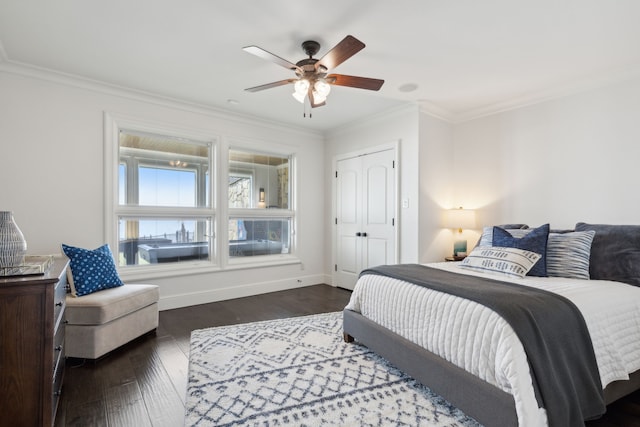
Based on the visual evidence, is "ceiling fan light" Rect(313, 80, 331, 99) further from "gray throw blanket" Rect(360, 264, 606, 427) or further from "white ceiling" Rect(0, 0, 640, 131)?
"gray throw blanket" Rect(360, 264, 606, 427)

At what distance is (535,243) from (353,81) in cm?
202

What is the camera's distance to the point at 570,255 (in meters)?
2.52

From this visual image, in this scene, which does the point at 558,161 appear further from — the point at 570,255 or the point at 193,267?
the point at 193,267

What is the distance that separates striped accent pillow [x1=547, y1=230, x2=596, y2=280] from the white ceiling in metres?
1.58

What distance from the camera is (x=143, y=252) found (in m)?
3.77

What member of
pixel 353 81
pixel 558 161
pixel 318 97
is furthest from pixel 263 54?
pixel 558 161

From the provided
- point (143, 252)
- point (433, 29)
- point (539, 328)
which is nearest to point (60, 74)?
point (143, 252)

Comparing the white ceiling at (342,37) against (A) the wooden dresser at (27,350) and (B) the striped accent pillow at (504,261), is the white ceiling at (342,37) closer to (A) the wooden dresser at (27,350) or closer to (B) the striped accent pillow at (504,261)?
(B) the striped accent pillow at (504,261)

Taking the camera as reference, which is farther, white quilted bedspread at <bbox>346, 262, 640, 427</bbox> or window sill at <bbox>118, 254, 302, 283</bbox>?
window sill at <bbox>118, 254, 302, 283</bbox>

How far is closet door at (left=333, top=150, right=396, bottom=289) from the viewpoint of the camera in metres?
4.23

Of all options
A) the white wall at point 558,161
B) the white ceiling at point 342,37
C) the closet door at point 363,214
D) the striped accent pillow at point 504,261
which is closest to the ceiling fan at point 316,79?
the white ceiling at point 342,37

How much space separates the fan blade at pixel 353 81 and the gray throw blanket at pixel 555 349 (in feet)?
5.61

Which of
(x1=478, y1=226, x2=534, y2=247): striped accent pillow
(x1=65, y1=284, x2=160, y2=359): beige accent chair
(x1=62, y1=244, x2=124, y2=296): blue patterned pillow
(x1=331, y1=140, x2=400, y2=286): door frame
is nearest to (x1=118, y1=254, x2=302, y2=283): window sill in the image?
(x1=331, y1=140, x2=400, y2=286): door frame

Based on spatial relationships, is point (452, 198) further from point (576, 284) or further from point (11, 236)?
point (11, 236)
